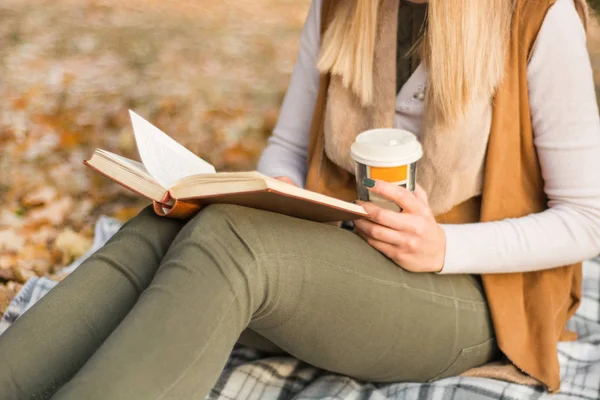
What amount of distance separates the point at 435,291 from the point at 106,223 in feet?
3.93

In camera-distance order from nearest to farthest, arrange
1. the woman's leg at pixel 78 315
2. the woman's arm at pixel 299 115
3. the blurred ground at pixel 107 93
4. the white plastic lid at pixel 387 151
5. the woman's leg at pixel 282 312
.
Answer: the woman's leg at pixel 282 312 → the woman's leg at pixel 78 315 → the white plastic lid at pixel 387 151 → the woman's arm at pixel 299 115 → the blurred ground at pixel 107 93

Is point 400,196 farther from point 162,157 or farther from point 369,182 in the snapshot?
point 162,157

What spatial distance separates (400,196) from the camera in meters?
1.20

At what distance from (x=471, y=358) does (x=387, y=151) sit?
480 mm

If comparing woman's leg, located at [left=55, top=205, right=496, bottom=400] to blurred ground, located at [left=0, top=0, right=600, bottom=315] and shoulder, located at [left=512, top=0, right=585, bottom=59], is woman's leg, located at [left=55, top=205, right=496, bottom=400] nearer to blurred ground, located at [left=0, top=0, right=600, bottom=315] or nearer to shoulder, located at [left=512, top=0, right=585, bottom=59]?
shoulder, located at [left=512, top=0, right=585, bottom=59]

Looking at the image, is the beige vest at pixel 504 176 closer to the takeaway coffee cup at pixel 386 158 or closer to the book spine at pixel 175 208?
the takeaway coffee cup at pixel 386 158

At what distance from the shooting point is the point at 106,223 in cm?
217

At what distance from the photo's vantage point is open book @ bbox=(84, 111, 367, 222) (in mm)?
1049

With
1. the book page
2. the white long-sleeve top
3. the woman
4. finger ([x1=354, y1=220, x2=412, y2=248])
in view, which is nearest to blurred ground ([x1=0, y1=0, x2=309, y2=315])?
the book page

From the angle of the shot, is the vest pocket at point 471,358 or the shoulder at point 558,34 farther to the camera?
the vest pocket at point 471,358

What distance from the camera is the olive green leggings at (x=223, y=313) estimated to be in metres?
0.94

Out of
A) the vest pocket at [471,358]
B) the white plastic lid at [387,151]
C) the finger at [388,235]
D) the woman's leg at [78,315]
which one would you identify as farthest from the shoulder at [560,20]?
the woman's leg at [78,315]

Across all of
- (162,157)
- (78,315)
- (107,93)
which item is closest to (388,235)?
(162,157)

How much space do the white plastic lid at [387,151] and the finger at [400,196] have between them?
1.5 inches
